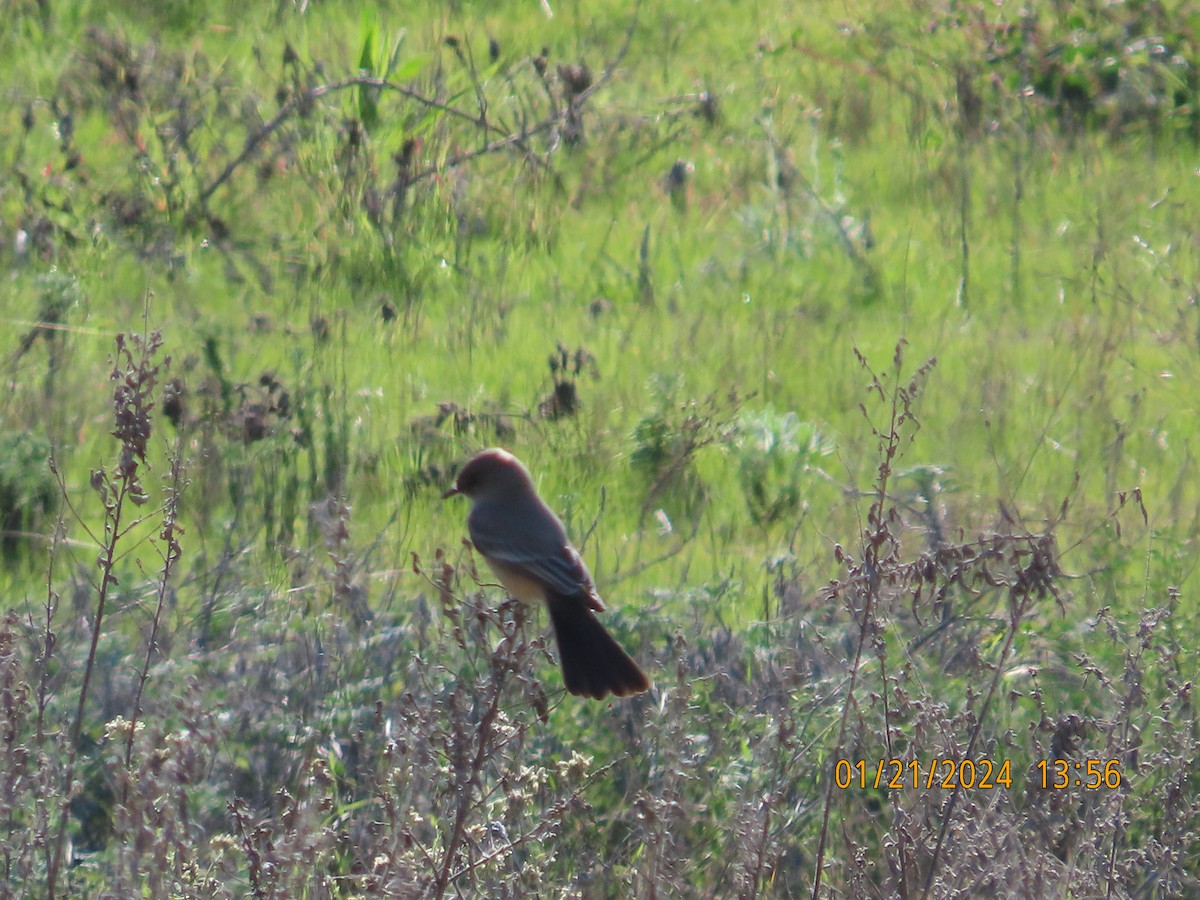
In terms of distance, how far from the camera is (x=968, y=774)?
13.0ft

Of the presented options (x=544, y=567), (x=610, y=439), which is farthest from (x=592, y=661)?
(x=610, y=439)

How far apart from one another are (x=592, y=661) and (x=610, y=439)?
2.25m

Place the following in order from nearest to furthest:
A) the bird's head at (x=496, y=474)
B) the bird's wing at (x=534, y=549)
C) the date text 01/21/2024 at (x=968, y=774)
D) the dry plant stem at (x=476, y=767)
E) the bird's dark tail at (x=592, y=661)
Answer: the dry plant stem at (x=476, y=767) < the date text 01/21/2024 at (x=968, y=774) < the bird's dark tail at (x=592, y=661) < the bird's wing at (x=534, y=549) < the bird's head at (x=496, y=474)

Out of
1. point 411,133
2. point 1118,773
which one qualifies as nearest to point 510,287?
point 411,133

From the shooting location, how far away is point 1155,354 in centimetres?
740

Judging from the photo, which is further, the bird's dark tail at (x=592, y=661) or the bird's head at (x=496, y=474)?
the bird's head at (x=496, y=474)

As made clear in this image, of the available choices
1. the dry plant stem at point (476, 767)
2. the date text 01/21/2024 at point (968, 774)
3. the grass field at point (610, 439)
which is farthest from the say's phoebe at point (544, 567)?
the dry plant stem at point (476, 767)

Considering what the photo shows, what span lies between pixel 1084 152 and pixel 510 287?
3.26m

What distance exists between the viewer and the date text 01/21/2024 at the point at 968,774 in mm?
3697

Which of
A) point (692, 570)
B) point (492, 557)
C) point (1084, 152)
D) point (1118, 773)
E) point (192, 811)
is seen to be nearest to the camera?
point (1118, 773)

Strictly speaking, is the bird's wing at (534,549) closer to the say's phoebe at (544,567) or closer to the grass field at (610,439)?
the say's phoebe at (544,567)

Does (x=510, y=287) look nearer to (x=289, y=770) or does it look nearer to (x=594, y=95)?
(x=594, y=95)

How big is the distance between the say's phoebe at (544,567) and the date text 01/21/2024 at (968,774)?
0.61m

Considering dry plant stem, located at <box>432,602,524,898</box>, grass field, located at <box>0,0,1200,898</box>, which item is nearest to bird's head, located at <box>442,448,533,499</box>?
grass field, located at <box>0,0,1200,898</box>
